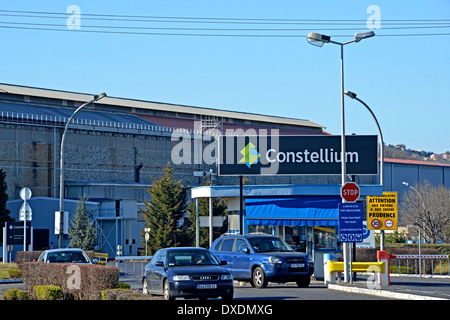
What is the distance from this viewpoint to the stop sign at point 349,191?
993 inches

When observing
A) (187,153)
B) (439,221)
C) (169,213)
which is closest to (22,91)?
(187,153)

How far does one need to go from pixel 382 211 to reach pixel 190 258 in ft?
41.6

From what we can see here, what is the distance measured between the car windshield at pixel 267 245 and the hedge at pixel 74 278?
7194mm

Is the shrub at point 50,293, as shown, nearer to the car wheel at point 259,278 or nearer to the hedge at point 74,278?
the hedge at point 74,278

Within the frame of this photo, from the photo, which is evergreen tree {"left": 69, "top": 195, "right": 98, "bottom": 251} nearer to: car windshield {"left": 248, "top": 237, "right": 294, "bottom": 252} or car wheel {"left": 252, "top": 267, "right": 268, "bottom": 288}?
car windshield {"left": 248, "top": 237, "right": 294, "bottom": 252}

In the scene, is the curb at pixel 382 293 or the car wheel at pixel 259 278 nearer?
the curb at pixel 382 293

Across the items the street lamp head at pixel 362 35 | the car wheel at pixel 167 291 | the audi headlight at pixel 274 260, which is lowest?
the car wheel at pixel 167 291

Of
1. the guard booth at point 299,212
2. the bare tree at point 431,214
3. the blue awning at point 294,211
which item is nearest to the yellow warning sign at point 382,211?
the guard booth at point 299,212

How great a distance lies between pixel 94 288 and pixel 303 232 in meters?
17.1

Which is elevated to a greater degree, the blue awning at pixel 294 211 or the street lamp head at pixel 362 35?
the street lamp head at pixel 362 35

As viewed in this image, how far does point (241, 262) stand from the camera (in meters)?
25.8

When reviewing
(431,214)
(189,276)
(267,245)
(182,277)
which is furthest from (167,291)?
Answer: (431,214)

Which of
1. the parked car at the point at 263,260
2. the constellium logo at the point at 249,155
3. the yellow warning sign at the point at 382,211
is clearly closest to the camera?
the parked car at the point at 263,260

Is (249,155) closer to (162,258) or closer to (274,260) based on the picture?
(274,260)
